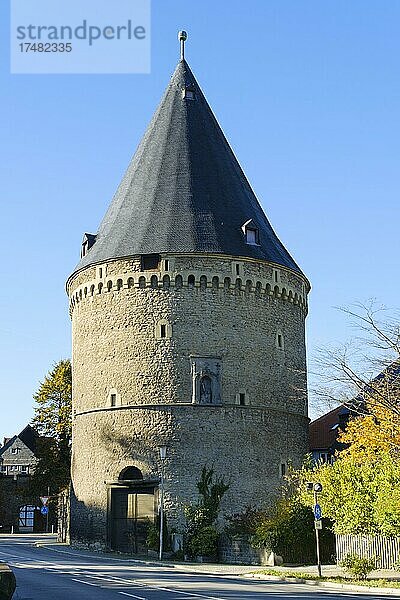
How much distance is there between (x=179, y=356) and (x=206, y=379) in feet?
4.68

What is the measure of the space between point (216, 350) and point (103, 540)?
→ 29.5ft

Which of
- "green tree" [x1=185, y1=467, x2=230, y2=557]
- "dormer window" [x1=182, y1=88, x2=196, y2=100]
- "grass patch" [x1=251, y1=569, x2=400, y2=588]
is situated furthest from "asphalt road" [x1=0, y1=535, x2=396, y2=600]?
"dormer window" [x1=182, y1=88, x2=196, y2=100]

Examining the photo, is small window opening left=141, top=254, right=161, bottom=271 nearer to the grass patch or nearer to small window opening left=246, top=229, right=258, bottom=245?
small window opening left=246, top=229, right=258, bottom=245

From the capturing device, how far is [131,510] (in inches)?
1442

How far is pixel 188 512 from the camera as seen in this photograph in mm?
34812

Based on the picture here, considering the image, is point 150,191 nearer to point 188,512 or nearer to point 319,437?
point 188,512

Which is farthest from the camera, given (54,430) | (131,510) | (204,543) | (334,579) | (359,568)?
(54,430)

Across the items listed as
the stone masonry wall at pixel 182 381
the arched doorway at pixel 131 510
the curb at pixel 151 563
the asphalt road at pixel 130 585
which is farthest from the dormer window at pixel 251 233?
the asphalt road at pixel 130 585

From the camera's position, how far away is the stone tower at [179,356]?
36.4 metres

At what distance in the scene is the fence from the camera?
83.4 feet

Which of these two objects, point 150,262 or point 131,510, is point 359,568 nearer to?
point 131,510

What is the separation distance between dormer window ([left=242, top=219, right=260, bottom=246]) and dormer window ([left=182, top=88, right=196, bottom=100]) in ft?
25.0

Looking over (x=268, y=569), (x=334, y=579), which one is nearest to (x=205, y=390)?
(x=268, y=569)

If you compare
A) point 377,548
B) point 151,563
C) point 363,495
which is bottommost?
point 151,563
